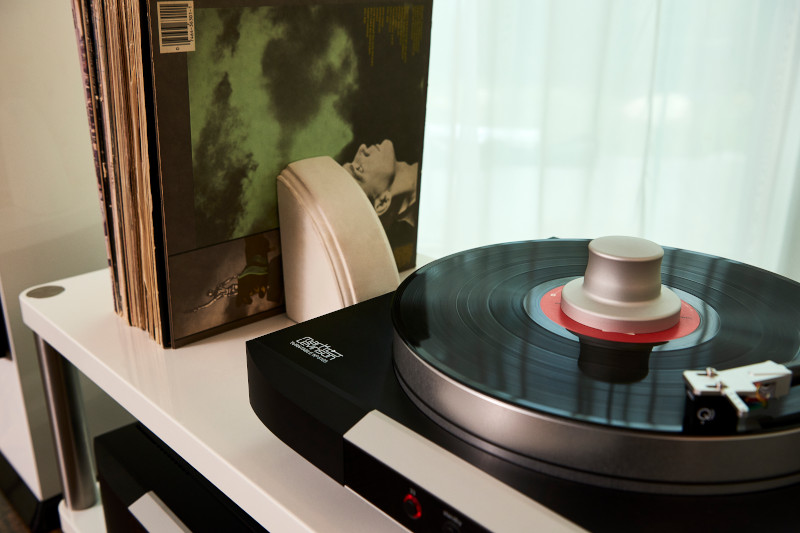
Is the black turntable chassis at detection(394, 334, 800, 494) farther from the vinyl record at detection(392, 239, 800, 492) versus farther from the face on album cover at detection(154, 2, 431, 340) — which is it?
the face on album cover at detection(154, 2, 431, 340)

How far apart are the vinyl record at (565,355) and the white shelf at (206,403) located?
0.39ft

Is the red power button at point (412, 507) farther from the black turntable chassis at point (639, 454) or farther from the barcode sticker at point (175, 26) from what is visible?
the barcode sticker at point (175, 26)

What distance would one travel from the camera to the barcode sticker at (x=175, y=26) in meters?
0.62

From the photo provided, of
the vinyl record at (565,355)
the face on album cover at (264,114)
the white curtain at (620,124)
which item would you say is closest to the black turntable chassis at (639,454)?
the vinyl record at (565,355)

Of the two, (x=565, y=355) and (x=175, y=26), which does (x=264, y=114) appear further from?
(x=565, y=355)

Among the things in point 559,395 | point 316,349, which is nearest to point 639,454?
point 559,395

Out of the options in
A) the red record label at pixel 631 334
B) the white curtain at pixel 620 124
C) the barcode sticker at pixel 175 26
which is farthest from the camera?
the white curtain at pixel 620 124

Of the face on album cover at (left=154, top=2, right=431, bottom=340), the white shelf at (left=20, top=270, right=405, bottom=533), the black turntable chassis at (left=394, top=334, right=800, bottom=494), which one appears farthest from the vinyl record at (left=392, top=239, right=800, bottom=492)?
the face on album cover at (left=154, top=2, right=431, bottom=340)

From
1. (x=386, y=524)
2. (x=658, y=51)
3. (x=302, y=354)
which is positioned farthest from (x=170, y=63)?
(x=658, y=51)

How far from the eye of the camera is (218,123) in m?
0.70

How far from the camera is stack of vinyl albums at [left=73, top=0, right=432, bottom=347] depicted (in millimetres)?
657

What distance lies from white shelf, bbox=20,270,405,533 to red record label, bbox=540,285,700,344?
20 cm

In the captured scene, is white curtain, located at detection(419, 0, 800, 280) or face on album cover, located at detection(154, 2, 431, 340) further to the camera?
white curtain, located at detection(419, 0, 800, 280)

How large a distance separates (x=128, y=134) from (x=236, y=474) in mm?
358
